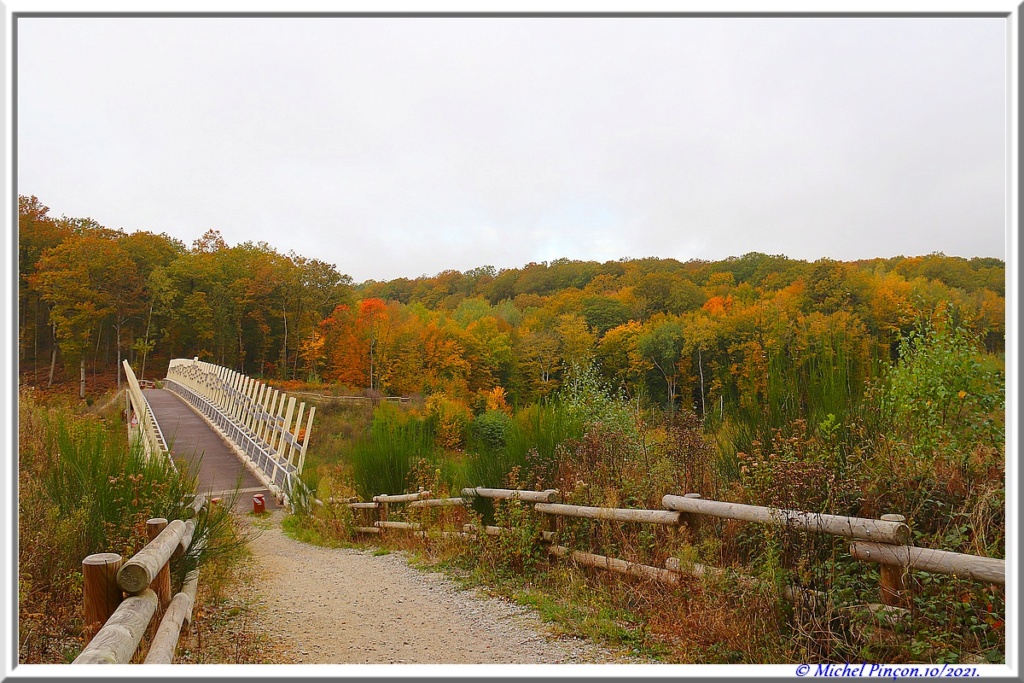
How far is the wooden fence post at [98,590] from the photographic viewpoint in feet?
6.78

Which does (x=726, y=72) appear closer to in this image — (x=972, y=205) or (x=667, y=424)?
(x=972, y=205)

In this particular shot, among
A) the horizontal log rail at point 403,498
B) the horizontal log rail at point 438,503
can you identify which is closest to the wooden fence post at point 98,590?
the horizontal log rail at point 438,503

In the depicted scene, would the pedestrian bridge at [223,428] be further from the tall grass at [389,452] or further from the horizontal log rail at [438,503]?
the horizontal log rail at [438,503]

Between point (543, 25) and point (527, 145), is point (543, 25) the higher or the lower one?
the higher one

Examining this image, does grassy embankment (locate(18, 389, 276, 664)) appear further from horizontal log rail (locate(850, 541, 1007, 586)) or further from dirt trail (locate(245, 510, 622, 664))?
horizontal log rail (locate(850, 541, 1007, 586))

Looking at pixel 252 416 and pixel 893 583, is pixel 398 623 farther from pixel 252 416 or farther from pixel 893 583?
pixel 252 416

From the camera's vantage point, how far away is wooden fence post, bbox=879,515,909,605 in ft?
7.48

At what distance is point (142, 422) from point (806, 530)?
3.78 m

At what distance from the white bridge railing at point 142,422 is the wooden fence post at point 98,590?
1587 mm

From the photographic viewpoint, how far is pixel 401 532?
6309 millimetres

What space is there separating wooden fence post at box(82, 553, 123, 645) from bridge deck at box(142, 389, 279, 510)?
1.69m

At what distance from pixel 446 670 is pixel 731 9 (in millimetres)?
3166

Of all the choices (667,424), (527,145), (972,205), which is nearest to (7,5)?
(527,145)

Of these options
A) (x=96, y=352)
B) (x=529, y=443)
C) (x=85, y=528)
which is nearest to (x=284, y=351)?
(x=96, y=352)
